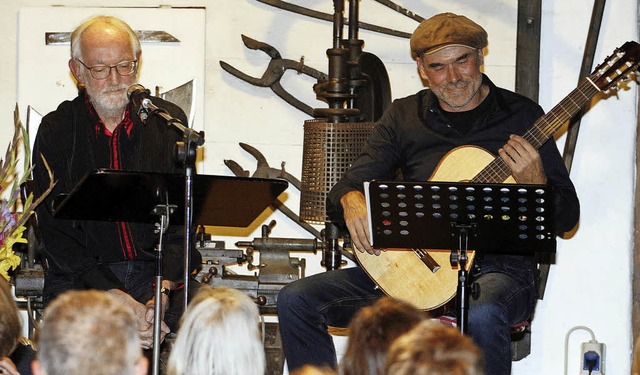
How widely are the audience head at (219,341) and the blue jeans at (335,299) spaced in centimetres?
215

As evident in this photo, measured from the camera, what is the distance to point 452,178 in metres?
4.63

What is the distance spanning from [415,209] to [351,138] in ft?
4.45

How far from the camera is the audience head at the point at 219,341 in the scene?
94.1 inches

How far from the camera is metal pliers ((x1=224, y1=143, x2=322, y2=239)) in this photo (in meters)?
5.90

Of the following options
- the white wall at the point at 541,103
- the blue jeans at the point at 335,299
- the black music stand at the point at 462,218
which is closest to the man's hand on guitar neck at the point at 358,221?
the blue jeans at the point at 335,299

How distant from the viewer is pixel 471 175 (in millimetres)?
4602

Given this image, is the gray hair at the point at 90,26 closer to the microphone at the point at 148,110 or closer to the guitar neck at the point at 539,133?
the microphone at the point at 148,110

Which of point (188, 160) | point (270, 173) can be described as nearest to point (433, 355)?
point (188, 160)

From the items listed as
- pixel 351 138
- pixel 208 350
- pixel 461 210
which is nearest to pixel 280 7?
pixel 351 138

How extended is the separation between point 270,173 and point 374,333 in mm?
3579

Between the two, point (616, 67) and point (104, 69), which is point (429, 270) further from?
point (104, 69)

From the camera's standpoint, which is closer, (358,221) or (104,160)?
(358,221)

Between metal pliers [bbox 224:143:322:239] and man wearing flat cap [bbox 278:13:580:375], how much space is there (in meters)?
0.89

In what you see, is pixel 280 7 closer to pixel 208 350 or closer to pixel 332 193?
pixel 332 193
